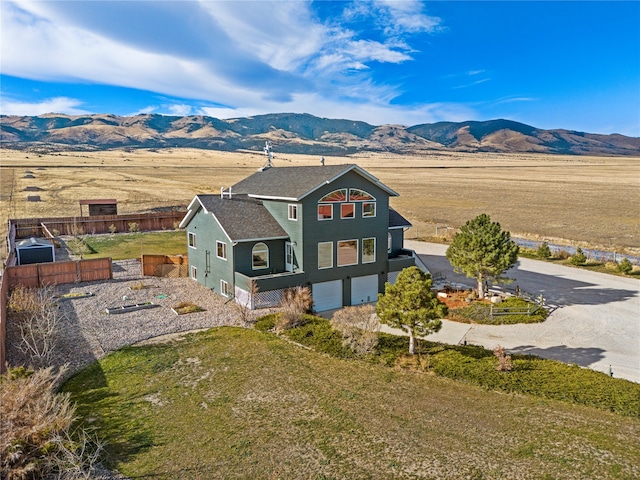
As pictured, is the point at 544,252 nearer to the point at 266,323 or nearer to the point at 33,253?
the point at 266,323

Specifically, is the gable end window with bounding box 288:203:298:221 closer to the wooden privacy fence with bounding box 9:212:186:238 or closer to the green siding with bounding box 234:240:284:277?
the green siding with bounding box 234:240:284:277

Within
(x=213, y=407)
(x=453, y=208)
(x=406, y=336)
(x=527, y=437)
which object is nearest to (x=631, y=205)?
(x=453, y=208)

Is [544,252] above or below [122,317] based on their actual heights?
above

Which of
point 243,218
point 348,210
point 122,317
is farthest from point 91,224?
point 348,210

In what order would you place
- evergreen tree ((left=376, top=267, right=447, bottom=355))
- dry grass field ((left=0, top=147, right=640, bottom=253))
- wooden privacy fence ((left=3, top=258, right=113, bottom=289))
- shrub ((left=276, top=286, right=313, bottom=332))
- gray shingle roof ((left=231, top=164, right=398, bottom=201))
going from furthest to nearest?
1. dry grass field ((left=0, top=147, right=640, bottom=253))
2. wooden privacy fence ((left=3, top=258, right=113, bottom=289))
3. gray shingle roof ((left=231, top=164, right=398, bottom=201))
4. shrub ((left=276, top=286, right=313, bottom=332))
5. evergreen tree ((left=376, top=267, right=447, bottom=355))

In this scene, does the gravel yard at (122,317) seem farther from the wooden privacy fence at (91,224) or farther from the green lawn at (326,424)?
the wooden privacy fence at (91,224)

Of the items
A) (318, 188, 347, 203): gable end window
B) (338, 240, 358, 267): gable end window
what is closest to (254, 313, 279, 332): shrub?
(338, 240, 358, 267): gable end window

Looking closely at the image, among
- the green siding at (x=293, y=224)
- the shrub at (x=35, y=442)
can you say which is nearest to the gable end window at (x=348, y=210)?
the green siding at (x=293, y=224)
